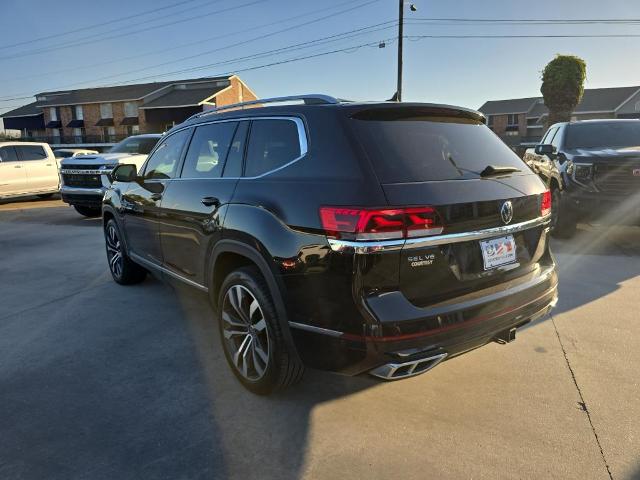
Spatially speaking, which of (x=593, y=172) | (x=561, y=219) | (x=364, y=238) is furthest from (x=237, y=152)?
(x=561, y=219)

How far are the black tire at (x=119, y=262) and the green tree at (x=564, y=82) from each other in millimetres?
37275

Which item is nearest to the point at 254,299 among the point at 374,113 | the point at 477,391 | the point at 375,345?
the point at 375,345

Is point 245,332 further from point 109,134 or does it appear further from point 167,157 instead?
point 109,134

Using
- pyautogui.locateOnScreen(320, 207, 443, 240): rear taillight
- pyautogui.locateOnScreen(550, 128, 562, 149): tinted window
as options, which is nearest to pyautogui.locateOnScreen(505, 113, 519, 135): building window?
pyautogui.locateOnScreen(550, 128, 562, 149): tinted window

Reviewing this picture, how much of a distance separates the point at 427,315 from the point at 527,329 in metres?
2.08

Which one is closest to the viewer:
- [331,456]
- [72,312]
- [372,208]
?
[372,208]

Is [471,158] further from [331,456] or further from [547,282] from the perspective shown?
[331,456]

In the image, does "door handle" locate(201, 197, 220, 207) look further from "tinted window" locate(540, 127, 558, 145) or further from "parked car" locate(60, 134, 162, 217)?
"parked car" locate(60, 134, 162, 217)

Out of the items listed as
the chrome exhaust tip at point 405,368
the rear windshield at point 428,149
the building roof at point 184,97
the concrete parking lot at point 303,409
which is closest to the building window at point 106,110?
the building roof at point 184,97

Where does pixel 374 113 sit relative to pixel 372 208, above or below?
above

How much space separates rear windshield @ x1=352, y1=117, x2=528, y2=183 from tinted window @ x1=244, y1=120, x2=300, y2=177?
0.44m

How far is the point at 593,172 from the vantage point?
6.61 metres

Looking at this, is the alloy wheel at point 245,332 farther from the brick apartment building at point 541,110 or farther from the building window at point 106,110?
the building window at point 106,110

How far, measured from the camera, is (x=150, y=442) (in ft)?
8.36
